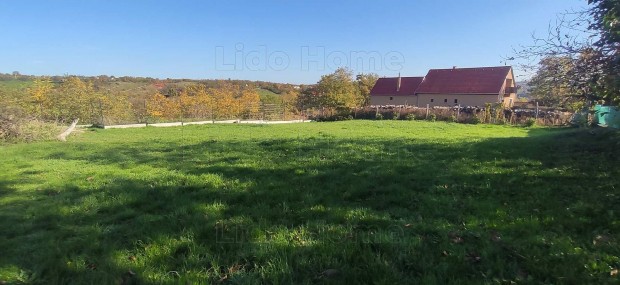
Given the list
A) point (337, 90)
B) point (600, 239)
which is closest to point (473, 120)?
point (337, 90)

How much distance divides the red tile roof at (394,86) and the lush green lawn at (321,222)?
1775 inches

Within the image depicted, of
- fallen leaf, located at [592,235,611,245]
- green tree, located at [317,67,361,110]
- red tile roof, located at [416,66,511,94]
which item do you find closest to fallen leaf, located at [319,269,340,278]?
fallen leaf, located at [592,235,611,245]

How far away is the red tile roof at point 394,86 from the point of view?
50531 mm

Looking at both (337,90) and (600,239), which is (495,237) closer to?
(600,239)

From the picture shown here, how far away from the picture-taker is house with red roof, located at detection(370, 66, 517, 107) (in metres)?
43.5

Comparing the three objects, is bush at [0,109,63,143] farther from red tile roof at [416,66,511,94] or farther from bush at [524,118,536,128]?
red tile roof at [416,66,511,94]

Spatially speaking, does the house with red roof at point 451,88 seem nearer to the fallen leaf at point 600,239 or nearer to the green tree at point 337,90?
the green tree at point 337,90

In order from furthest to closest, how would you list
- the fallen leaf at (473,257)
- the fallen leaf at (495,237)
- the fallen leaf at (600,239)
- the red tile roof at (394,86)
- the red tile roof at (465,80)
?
the red tile roof at (394,86) < the red tile roof at (465,80) < the fallen leaf at (495,237) < the fallen leaf at (600,239) < the fallen leaf at (473,257)

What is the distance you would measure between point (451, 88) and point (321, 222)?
47.4m

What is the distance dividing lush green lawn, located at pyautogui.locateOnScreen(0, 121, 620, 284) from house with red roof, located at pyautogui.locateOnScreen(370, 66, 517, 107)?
40.6m

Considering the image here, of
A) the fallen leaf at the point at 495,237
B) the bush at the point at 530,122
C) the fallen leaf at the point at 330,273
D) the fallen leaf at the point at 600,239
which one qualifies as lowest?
the fallen leaf at the point at 330,273

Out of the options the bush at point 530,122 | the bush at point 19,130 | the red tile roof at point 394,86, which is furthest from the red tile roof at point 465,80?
the bush at point 19,130

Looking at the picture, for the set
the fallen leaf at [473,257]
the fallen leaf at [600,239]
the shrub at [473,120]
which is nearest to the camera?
the fallen leaf at [473,257]

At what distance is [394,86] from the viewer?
170ft
